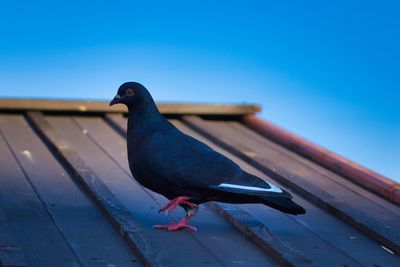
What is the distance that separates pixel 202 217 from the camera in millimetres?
4223

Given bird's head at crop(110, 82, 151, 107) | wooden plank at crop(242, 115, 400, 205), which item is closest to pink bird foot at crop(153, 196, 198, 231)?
bird's head at crop(110, 82, 151, 107)

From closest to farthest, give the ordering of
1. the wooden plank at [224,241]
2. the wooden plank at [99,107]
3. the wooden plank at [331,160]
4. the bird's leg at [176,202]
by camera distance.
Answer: the wooden plank at [224,241] → the bird's leg at [176,202] → the wooden plank at [331,160] → the wooden plank at [99,107]

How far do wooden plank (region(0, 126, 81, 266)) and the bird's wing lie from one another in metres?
0.53

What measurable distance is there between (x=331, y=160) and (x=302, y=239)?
5.85ft

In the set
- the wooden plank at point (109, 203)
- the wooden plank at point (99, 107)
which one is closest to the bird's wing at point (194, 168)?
the wooden plank at point (109, 203)

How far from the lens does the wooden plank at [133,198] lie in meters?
3.54

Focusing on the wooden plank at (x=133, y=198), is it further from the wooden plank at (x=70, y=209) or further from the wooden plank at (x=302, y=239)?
the wooden plank at (x=302, y=239)

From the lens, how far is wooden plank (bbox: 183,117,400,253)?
4176 mm

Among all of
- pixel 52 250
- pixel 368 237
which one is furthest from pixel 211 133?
pixel 52 250

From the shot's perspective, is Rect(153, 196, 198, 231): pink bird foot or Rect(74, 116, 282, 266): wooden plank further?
Rect(153, 196, 198, 231): pink bird foot

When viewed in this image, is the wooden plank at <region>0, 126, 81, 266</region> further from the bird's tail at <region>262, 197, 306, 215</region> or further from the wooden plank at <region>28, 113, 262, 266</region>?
the bird's tail at <region>262, 197, 306, 215</region>

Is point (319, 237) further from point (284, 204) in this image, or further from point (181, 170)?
point (181, 170)

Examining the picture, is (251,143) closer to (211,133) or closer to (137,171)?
(211,133)

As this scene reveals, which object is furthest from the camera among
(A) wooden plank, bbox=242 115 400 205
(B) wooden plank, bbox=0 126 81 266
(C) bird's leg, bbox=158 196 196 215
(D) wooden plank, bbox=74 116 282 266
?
(A) wooden plank, bbox=242 115 400 205
